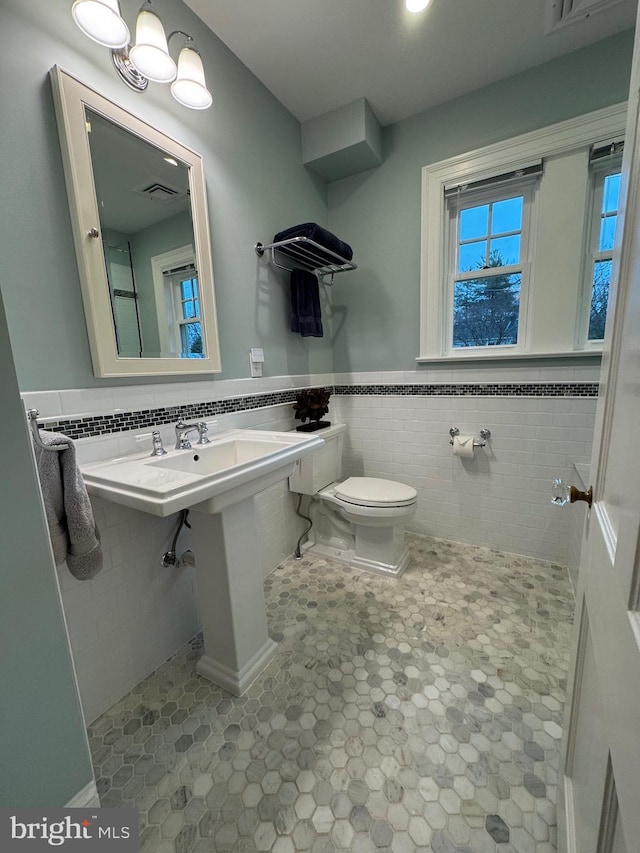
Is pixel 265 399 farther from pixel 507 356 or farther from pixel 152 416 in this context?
pixel 507 356

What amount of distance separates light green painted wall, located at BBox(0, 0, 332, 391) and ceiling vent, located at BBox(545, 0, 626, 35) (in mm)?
1257

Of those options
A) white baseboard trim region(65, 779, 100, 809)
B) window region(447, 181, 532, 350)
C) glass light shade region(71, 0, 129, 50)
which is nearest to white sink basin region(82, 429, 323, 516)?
white baseboard trim region(65, 779, 100, 809)

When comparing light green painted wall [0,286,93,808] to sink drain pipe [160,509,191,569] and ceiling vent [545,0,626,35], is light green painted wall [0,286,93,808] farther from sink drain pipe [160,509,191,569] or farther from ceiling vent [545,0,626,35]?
ceiling vent [545,0,626,35]

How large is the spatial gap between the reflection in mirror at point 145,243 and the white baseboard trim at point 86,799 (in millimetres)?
1202

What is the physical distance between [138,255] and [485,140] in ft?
6.27

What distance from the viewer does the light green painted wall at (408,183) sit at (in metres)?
1.57

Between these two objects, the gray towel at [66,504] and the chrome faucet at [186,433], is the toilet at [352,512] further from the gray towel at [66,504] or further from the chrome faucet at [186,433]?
the gray towel at [66,504]

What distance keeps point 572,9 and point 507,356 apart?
4.65ft

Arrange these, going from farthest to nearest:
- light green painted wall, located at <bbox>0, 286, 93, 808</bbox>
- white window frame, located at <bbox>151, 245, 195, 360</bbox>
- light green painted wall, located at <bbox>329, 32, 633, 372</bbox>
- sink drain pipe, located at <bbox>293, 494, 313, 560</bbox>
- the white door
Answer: sink drain pipe, located at <bbox>293, 494, 313, 560</bbox> < light green painted wall, located at <bbox>329, 32, 633, 372</bbox> < white window frame, located at <bbox>151, 245, 195, 360</bbox> < light green painted wall, located at <bbox>0, 286, 93, 808</bbox> < the white door

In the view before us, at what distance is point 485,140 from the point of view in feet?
5.89

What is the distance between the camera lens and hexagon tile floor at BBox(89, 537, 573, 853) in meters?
0.86

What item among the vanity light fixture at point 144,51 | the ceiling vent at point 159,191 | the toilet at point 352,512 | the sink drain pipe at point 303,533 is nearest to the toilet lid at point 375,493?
the toilet at point 352,512

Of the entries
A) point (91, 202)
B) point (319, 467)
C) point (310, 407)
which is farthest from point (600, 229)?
point (91, 202)

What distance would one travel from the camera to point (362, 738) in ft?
3.47
